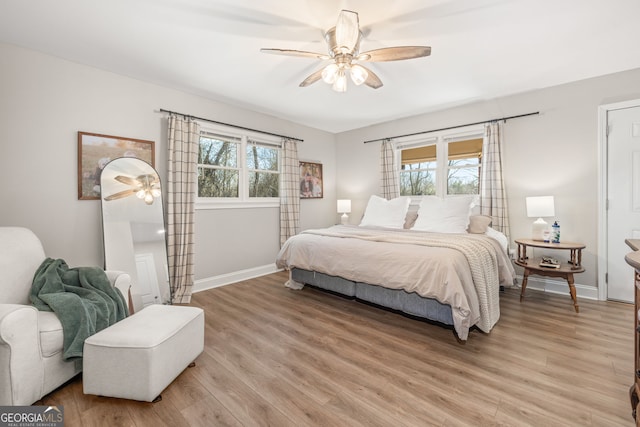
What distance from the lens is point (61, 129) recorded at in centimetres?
272

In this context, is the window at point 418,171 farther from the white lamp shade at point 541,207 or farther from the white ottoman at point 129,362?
the white ottoman at point 129,362

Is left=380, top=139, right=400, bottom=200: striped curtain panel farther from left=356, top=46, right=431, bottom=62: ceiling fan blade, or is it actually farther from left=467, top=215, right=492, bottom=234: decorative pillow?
left=356, top=46, right=431, bottom=62: ceiling fan blade

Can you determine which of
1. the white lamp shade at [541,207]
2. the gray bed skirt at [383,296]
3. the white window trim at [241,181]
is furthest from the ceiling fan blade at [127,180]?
the white lamp shade at [541,207]

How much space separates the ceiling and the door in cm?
60

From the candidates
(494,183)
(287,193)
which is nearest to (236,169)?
(287,193)

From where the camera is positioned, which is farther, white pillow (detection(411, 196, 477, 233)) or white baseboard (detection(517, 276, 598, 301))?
white pillow (detection(411, 196, 477, 233))

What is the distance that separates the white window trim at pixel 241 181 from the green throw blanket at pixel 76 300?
1710mm

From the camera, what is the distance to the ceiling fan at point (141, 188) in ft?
9.82

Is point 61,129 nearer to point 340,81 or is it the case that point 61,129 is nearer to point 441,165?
point 340,81

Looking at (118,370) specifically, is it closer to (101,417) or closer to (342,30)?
(101,417)

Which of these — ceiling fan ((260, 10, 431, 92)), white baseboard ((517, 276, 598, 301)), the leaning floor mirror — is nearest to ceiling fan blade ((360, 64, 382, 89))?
ceiling fan ((260, 10, 431, 92))

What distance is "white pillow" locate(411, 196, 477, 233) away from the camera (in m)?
3.49

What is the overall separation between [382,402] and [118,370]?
1530 mm

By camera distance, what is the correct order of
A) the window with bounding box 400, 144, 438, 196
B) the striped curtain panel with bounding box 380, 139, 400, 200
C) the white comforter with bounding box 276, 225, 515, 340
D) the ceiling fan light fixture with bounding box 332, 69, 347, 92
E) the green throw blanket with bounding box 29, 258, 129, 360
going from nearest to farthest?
the green throw blanket with bounding box 29, 258, 129, 360
the white comforter with bounding box 276, 225, 515, 340
the ceiling fan light fixture with bounding box 332, 69, 347, 92
the window with bounding box 400, 144, 438, 196
the striped curtain panel with bounding box 380, 139, 400, 200
